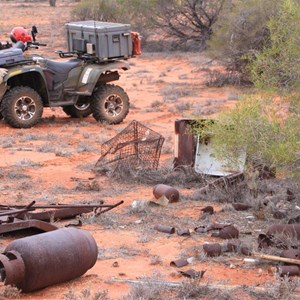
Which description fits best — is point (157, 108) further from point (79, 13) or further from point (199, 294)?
point (79, 13)

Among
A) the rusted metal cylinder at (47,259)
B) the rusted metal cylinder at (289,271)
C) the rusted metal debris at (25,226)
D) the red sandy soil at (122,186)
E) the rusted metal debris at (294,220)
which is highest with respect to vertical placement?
the rusted metal cylinder at (47,259)

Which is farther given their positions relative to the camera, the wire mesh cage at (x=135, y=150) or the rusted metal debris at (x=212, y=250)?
the wire mesh cage at (x=135, y=150)

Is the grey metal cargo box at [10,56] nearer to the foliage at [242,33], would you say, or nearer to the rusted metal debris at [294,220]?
the foliage at [242,33]

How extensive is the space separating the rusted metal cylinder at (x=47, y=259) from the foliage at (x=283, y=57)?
298 centimetres

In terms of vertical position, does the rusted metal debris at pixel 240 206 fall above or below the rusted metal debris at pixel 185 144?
below

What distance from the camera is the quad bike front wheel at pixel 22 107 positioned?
15.4 m

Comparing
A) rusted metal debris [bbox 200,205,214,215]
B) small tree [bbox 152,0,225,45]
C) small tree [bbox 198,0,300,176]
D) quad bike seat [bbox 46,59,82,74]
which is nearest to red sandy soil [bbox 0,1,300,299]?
rusted metal debris [bbox 200,205,214,215]

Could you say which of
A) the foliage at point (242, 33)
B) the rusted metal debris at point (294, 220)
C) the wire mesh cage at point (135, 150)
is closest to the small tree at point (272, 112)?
the rusted metal debris at point (294, 220)

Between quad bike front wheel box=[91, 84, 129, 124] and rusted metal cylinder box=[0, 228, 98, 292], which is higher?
rusted metal cylinder box=[0, 228, 98, 292]

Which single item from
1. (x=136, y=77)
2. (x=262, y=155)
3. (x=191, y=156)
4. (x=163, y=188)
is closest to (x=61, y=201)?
(x=163, y=188)

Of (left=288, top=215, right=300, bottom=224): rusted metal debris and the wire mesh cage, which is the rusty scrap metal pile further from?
the wire mesh cage

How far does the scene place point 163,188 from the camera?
1017cm

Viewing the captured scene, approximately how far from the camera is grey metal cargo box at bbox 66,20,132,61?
52.2 ft

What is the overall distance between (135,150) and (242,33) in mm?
11238
